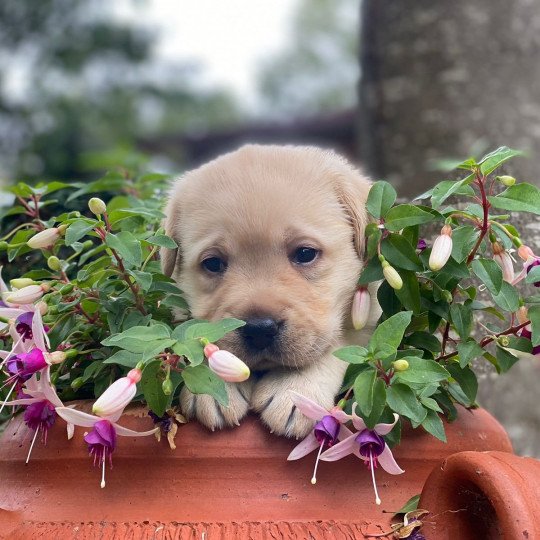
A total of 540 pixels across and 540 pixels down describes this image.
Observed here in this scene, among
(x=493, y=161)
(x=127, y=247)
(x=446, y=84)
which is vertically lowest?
(x=446, y=84)

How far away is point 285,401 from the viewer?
184cm

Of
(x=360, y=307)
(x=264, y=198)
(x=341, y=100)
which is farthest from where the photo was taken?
(x=341, y=100)

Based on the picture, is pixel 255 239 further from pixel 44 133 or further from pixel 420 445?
pixel 44 133

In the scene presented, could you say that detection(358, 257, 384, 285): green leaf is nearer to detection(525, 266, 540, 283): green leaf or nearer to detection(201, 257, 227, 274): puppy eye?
detection(525, 266, 540, 283): green leaf

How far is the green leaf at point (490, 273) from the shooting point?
5.90ft

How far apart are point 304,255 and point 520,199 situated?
63 centimetres

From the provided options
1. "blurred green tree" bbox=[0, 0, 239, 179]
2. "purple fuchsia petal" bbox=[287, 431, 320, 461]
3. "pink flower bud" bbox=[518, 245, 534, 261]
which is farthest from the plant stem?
"blurred green tree" bbox=[0, 0, 239, 179]

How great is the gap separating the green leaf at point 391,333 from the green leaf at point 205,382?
1.11ft

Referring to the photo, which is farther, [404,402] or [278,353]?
[278,353]

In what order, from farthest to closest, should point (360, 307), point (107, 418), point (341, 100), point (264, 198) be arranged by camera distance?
point (341, 100)
point (264, 198)
point (360, 307)
point (107, 418)

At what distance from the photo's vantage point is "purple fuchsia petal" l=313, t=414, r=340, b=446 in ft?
5.59

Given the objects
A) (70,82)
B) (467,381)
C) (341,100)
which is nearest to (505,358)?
(467,381)

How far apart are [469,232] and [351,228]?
1.63 feet

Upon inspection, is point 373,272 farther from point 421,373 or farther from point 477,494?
point 477,494
